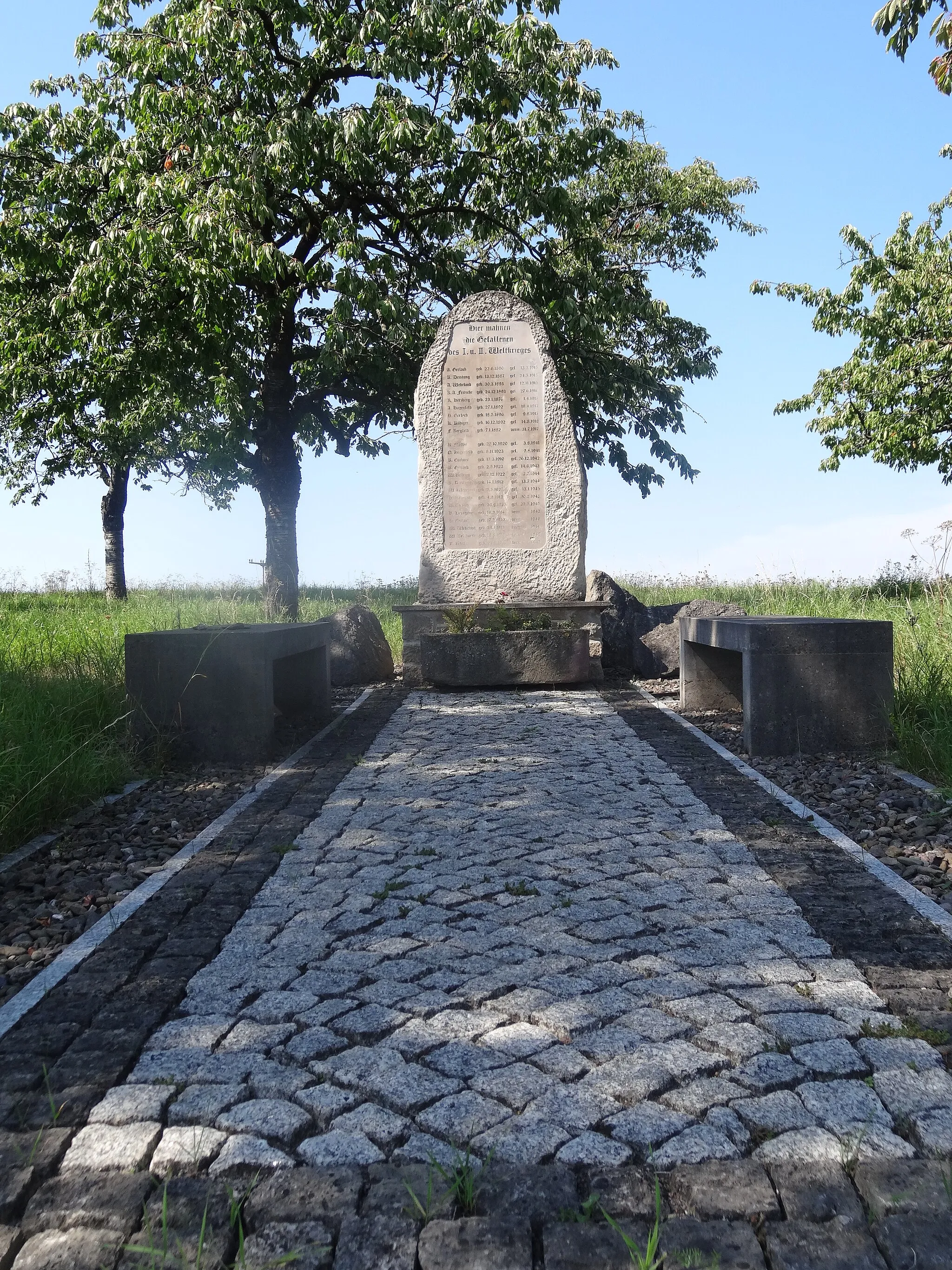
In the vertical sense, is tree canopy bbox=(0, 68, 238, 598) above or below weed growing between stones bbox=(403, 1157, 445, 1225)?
above

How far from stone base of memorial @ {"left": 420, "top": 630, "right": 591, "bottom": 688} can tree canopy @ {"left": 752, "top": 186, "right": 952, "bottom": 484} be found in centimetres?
1534

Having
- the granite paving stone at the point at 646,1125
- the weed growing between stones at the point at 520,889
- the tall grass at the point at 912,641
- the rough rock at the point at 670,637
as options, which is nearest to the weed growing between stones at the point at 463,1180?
the granite paving stone at the point at 646,1125

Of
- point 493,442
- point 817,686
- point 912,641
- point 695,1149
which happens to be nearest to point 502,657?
point 493,442

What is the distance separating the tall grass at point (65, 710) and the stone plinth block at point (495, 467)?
170 cm

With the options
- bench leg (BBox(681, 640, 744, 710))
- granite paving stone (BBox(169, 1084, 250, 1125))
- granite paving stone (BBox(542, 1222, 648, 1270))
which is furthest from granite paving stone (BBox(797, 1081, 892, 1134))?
bench leg (BBox(681, 640, 744, 710))

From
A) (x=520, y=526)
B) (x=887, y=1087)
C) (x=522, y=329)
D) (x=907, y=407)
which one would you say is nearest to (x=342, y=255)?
(x=522, y=329)

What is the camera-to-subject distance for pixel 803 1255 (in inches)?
73.6

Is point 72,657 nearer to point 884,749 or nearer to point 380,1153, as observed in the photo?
point 884,749

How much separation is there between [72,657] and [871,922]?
259 inches

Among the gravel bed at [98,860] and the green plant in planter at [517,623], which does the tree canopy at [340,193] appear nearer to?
the green plant in planter at [517,623]

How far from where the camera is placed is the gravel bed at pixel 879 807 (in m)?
4.25

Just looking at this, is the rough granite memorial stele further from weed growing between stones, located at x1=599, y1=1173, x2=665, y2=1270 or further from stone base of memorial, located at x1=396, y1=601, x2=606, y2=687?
weed growing between stones, located at x1=599, y1=1173, x2=665, y2=1270

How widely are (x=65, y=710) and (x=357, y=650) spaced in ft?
16.0

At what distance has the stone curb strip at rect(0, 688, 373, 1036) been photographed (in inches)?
120
